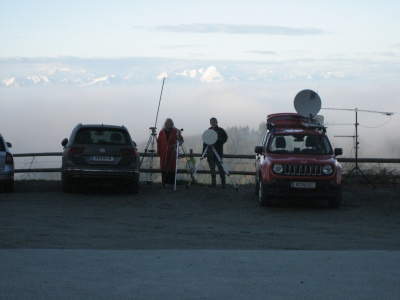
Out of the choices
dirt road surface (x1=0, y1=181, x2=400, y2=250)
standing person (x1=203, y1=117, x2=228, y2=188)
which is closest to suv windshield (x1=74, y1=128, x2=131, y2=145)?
dirt road surface (x1=0, y1=181, x2=400, y2=250)

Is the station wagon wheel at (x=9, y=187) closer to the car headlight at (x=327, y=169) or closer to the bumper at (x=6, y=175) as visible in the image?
the bumper at (x=6, y=175)

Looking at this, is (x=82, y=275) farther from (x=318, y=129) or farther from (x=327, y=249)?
(x=318, y=129)

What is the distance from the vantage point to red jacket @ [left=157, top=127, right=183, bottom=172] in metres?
25.8

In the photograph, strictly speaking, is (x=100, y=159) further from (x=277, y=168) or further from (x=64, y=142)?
(x=277, y=168)

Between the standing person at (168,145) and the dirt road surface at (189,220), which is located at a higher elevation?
the standing person at (168,145)

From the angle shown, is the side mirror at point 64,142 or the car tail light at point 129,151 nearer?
the car tail light at point 129,151

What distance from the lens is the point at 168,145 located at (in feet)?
84.7

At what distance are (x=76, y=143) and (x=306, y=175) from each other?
19.8 feet

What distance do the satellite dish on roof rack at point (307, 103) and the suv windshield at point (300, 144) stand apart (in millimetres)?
4192

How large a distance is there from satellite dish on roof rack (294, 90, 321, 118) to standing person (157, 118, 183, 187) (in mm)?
3464

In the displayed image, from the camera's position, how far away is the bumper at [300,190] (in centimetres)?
2066

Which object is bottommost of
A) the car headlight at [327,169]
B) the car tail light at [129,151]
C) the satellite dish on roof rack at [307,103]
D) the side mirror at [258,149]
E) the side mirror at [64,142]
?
the car headlight at [327,169]

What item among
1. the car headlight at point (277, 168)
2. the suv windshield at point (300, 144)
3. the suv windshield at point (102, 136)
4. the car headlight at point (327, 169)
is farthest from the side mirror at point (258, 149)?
the suv windshield at point (102, 136)

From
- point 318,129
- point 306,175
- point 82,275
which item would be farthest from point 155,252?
point 318,129
